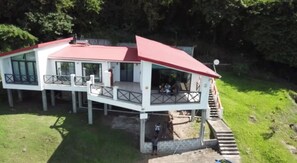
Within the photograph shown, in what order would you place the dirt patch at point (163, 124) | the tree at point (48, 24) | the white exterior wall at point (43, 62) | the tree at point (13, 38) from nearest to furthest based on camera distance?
1. the dirt patch at point (163, 124)
2. the white exterior wall at point (43, 62)
3. the tree at point (13, 38)
4. the tree at point (48, 24)

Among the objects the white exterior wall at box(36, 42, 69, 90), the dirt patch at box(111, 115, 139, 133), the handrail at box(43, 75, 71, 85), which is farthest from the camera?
the handrail at box(43, 75, 71, 85)

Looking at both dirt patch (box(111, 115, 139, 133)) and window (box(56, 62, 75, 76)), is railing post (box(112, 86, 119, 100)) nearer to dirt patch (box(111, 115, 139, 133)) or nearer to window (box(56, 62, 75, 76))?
dirt patch (box(111, 115, 139, 133))

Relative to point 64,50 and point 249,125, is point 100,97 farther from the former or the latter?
point 249,125

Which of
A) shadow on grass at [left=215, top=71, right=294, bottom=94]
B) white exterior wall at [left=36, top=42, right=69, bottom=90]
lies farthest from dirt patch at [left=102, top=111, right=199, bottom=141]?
shadow on grass at [left=215, top=71, right=294, bottom=94]

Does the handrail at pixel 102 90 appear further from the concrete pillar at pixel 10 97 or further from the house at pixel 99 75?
the concrete pillar at pixel 10 97

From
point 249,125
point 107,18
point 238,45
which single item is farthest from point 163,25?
point 249,125

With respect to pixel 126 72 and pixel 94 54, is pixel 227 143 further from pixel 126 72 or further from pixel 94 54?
pixel 94 54

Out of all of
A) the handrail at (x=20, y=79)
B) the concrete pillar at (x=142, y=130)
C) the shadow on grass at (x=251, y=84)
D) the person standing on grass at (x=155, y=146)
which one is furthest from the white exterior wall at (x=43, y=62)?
the shadow on grass at (x=251, y=84)

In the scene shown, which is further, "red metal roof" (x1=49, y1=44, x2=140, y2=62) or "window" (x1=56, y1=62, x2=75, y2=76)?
"window" (x1=56, y1=62, x2=75, y2=76)
